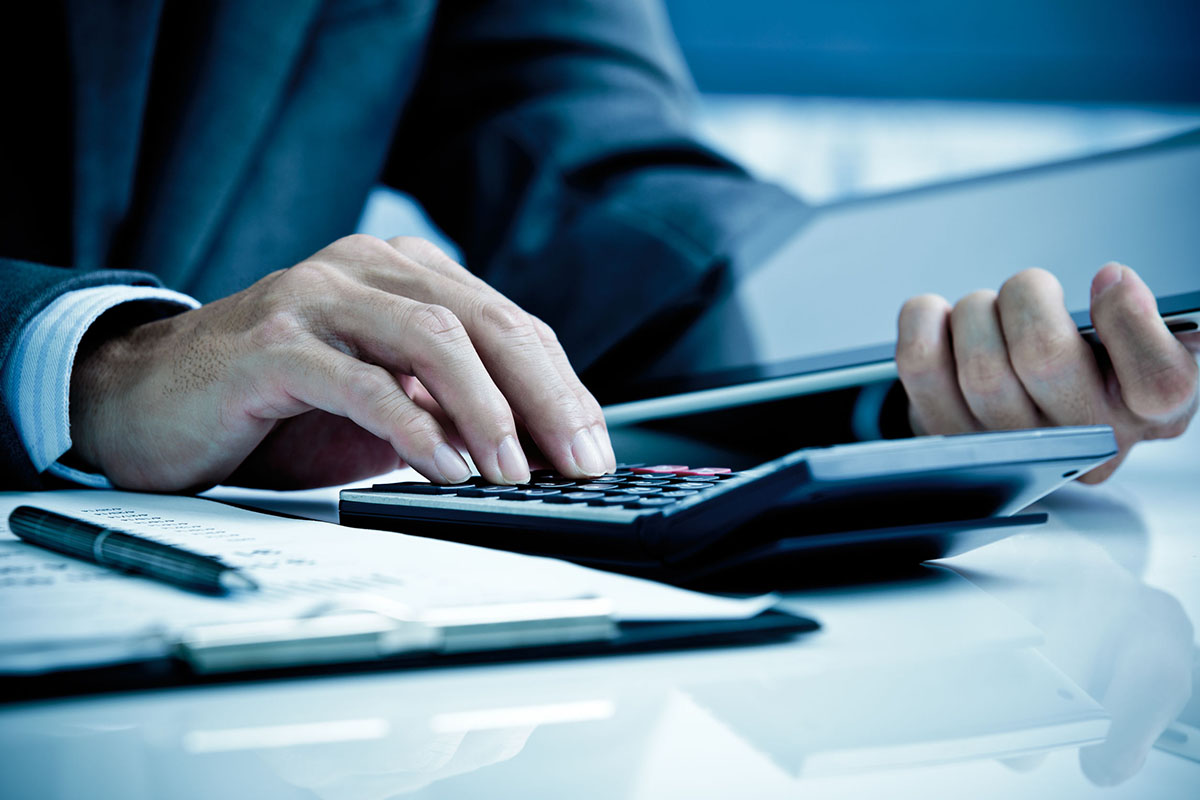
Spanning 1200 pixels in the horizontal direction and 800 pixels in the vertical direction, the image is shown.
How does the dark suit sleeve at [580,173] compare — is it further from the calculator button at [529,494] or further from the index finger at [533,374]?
the calculator button at [529,494]

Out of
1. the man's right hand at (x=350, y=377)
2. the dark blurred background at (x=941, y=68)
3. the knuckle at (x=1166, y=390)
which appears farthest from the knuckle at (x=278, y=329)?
the dark blurred background at (x=941, y=68)

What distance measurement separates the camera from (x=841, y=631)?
0.24 metres

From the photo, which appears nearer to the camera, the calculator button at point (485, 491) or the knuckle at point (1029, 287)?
the calculator button at point (485, 491)

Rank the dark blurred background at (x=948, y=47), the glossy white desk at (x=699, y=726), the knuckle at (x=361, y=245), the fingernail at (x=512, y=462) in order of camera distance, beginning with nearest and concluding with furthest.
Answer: the glossy white desk at (x=699, y=726), the fingernail at (x=512, y=462), the knuckle at (x=361, y=245), the dark blurred background at (x=948, y=47)

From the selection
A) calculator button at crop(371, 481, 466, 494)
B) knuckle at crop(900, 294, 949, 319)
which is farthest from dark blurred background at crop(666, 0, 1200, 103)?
calculator button at crop(371, 481, 466, 494)

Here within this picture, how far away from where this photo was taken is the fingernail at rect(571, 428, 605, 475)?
37cm

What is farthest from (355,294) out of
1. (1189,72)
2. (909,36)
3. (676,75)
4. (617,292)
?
(1189,72)

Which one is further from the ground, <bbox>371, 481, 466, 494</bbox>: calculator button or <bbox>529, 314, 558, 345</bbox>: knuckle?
<bbox>529, 314, 558, 345</bbox>: knuckle

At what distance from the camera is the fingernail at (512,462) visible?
0.37 metres

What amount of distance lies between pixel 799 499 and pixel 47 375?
0.39 metres

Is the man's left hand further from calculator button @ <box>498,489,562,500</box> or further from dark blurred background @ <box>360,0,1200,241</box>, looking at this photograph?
dark blurred background @ <box>360,0,1200,241</box>

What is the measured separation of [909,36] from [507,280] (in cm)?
157

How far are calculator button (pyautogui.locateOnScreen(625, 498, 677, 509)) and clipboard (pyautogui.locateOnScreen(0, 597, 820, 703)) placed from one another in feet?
0.17

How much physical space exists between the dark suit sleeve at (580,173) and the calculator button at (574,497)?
0.45 m
